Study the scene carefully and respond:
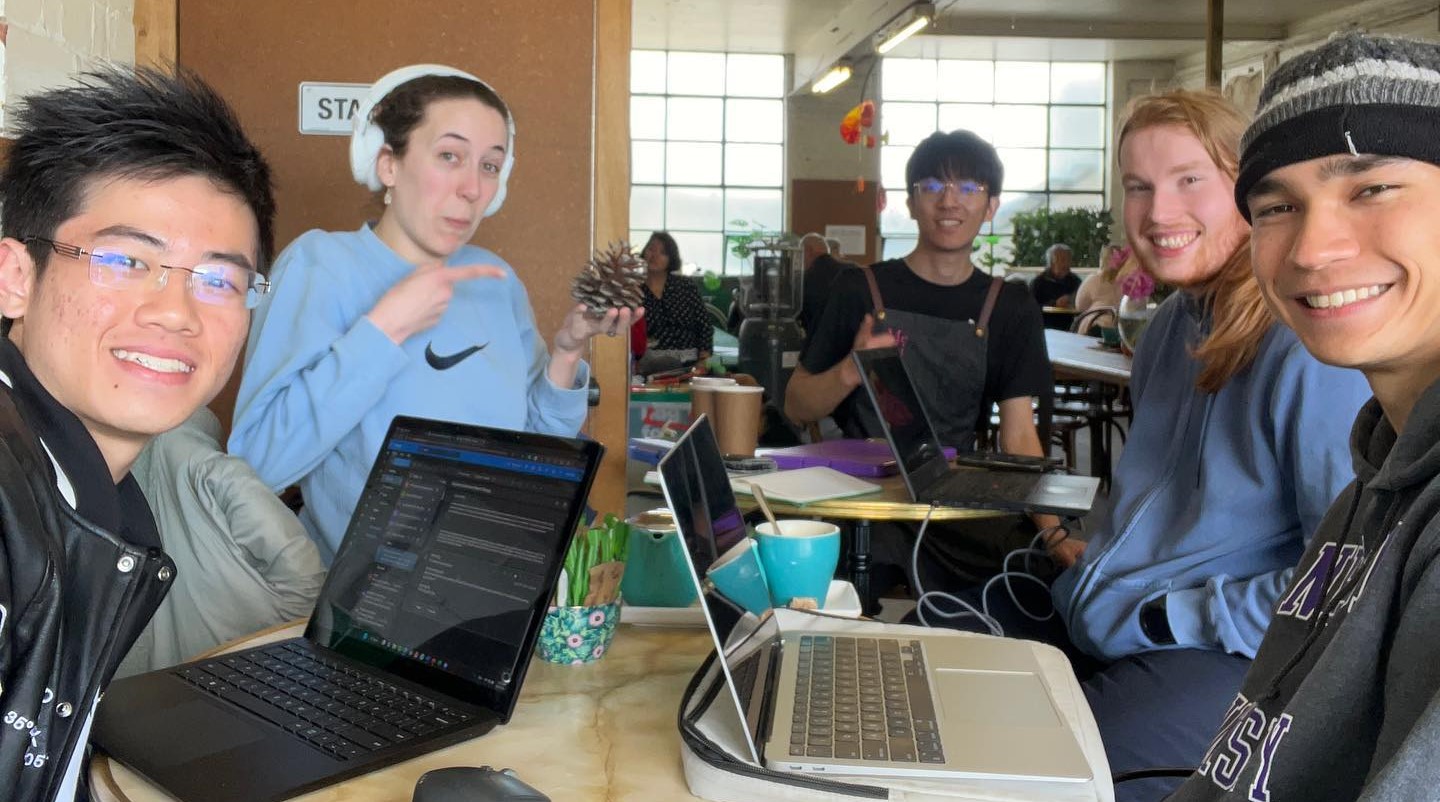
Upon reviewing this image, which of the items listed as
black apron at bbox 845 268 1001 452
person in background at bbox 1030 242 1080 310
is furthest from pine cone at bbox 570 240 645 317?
→ person in background at bbox 1030 242 1080 310

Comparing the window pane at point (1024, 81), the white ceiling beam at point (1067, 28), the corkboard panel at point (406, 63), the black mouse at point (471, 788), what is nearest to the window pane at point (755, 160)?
the white ceiling beam at point (1067, 28)

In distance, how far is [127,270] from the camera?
120cm

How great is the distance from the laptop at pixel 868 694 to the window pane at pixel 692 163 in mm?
17295

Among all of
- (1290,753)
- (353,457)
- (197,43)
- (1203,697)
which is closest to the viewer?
(1290,753)

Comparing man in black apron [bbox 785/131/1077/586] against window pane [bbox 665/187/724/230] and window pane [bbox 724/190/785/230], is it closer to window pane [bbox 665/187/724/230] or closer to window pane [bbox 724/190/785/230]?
window pane [bbox 724/190/785/230]

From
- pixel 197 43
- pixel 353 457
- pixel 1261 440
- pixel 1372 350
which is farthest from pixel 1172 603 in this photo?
pixel 197 43

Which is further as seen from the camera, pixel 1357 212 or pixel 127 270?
pixel 127 270

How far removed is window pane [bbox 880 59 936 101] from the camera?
18.2 m

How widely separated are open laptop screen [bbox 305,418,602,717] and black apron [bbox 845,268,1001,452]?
7.23 ft

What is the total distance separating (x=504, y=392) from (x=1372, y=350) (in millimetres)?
1533

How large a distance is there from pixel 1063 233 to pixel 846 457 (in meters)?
15.2

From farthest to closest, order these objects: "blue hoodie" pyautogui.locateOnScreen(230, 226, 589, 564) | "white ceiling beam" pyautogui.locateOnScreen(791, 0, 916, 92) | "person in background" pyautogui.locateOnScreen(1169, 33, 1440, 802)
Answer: "white ceiling beam" pyautogui.locateOnScreen(791, 0, 916, 92)
"blue hoodie" pyautogui.locateOnScreen(230, 226, 589, 564)
"person in background" pyautogui.locateOnScreen(1169, 33, 1440, 802)

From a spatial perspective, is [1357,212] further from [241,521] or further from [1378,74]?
[241,521]

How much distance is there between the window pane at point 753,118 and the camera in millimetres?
18297
